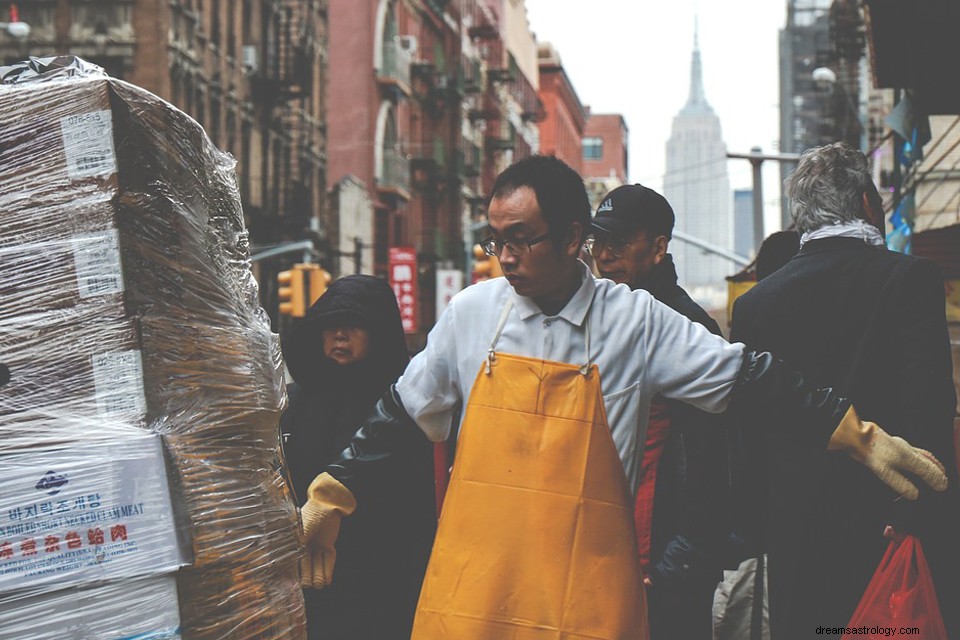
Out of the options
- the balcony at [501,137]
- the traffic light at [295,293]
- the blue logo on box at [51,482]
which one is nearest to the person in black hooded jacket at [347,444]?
the blue logo on box at [51,482]

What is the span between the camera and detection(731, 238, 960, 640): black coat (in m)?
4.35

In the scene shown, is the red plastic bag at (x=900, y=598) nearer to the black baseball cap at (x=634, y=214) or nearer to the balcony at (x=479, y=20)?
the black baseball cap at (x=634, y=214)

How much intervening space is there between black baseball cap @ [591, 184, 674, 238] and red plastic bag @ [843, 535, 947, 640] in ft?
5.09

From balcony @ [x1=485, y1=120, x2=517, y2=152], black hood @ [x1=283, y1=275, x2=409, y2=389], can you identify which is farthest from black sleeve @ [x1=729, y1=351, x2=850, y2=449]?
balcony @ [x1=485, y1=120, x2=517, y2=152]

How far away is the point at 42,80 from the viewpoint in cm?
397

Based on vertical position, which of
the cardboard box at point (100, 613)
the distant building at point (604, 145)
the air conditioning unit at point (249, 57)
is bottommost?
the distant building at point (604, 145)

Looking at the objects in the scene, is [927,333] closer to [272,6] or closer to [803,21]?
[272,6]

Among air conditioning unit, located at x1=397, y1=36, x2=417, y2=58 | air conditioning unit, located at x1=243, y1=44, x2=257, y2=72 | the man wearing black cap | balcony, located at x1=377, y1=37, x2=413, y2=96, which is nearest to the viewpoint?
the man wearing black cap

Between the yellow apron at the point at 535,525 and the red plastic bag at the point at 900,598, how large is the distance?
0.74 m

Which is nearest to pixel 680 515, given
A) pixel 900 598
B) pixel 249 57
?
pixel 900 598

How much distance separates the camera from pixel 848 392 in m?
4.50

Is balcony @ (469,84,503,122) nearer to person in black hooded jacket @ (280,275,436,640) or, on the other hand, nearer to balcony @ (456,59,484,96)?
balcony @ (456,59,484,96)

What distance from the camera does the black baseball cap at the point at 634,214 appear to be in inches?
213

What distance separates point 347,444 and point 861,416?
1.95m
